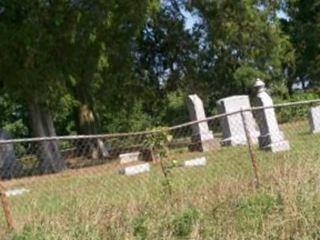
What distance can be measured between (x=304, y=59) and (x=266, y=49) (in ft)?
59.1

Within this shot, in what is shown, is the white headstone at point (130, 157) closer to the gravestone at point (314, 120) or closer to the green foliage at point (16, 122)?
the gravestone at point (314, 120)

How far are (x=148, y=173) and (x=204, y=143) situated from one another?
8.14 m

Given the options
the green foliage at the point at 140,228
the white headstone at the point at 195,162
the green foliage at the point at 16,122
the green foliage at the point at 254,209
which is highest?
the green foliage at the point at 16,122

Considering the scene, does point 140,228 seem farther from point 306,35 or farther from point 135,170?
point 306,35

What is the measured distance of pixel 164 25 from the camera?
42.4m

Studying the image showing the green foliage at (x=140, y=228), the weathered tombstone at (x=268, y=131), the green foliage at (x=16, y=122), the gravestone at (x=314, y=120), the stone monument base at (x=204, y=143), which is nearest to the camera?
the green foliage at (x=140, y=228)

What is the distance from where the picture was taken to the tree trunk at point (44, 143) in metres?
27.2

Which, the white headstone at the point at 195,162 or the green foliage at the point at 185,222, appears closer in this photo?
the green foliage at the point at 185,222

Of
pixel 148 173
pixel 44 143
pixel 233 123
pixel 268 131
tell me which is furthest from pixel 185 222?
pixel 233 123

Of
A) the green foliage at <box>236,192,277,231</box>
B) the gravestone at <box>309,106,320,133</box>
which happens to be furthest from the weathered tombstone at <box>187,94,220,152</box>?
the green foliage at <box>236,192,277,231</box>

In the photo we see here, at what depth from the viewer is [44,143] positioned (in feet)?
88.8

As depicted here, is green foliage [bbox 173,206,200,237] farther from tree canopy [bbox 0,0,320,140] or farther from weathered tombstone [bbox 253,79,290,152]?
tree canopy [bbox 0,0,320,140]

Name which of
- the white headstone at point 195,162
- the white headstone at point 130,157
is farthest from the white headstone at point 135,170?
the white headstone at point 130,157

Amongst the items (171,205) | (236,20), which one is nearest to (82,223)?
(171,205)
